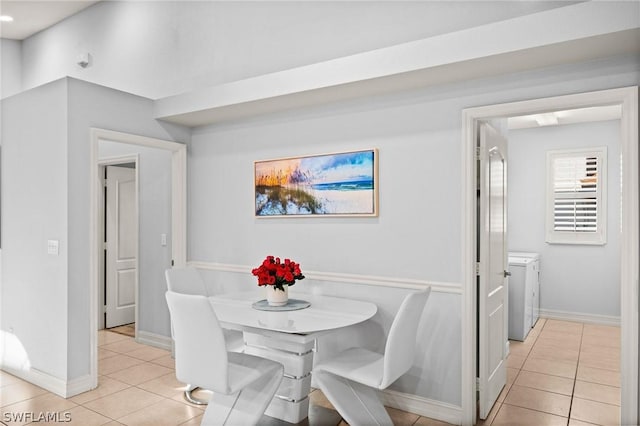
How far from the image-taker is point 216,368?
2250mm

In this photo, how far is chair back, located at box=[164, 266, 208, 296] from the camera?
11.0 ft

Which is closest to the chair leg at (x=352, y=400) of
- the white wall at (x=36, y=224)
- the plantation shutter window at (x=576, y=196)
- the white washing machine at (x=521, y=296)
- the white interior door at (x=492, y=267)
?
the white interior door at (x=492, y=267)

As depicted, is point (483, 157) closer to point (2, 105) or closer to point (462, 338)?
point (462, 338)

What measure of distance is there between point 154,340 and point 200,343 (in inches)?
98.5

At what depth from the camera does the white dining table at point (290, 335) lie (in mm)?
2533

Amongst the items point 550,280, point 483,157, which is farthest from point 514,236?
point 483,157

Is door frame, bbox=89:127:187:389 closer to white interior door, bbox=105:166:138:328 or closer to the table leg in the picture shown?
white interior door, bbox=105:166:138:328

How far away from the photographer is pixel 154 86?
446 centimetres

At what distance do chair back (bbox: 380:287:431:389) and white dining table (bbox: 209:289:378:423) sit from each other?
288mm

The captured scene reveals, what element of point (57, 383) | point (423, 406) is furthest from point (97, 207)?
point (423, 406)

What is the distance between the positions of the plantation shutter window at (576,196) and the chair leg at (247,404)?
459 cm

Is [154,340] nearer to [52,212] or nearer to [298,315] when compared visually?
[52,212]

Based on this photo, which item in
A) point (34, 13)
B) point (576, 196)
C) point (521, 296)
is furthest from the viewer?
point (576, 196)

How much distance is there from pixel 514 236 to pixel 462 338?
3594mm
